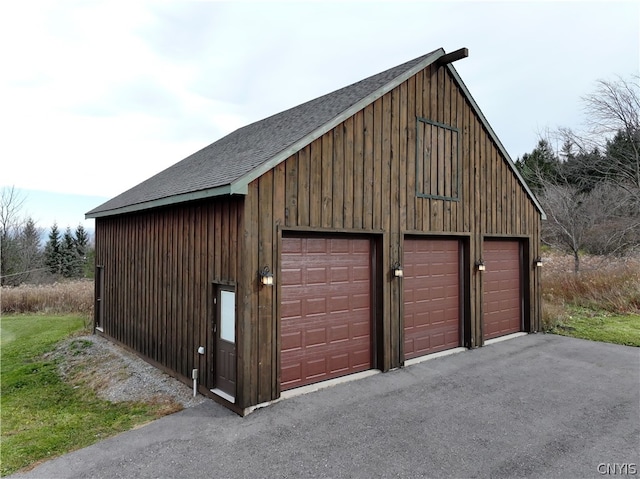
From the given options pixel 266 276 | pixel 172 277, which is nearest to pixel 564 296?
pixel 266 276

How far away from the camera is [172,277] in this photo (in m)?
6.77

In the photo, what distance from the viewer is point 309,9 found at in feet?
27.3

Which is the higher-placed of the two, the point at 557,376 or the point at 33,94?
the point at 33,94

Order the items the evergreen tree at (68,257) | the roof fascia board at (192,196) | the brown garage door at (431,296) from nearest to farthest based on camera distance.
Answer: the roof fascia board at (192,196) → the brown garage door at (431,296) → the evergreen tree at (68,257)

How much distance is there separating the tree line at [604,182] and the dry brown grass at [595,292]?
2863 mm

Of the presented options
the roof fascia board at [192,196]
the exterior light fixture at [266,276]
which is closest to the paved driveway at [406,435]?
the exterior light fixture at [266,276]

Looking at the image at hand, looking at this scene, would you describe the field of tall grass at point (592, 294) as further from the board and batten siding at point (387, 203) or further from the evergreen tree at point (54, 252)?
the evergreen tree at point (54, 252)

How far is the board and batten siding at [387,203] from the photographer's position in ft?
16.8

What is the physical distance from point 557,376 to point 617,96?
16.4 m

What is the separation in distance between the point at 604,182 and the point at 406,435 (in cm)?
1956

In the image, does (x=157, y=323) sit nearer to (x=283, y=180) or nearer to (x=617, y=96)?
(x=283, y=180)

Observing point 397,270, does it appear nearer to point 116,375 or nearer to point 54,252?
point 116,375

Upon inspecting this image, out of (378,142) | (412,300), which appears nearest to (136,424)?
(412,300)

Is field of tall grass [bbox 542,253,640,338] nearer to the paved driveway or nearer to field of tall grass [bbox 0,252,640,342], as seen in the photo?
field of tall grass [bbox 0,252,640,342]
